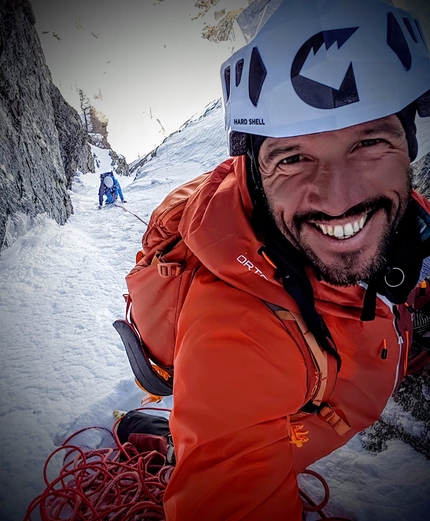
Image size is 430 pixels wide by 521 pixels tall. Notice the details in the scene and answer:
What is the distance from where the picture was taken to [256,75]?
1.33m

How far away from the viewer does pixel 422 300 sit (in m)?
1.95

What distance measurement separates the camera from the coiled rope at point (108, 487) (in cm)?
185

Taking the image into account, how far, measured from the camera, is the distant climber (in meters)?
10.8

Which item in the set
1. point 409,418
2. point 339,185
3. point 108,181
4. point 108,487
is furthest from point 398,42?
point 108,181

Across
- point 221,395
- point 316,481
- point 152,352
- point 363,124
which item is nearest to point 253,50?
point 363,124

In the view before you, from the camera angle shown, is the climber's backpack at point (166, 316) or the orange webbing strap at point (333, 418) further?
the orange webbing strap at point (333, 418)

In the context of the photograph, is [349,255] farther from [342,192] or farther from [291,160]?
[291,160]

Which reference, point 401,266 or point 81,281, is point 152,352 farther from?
point 81,281


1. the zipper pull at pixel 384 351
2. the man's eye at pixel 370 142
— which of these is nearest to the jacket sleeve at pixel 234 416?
the zipper pull at pixel 384 351

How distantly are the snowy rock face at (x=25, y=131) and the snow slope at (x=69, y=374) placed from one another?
61 centimetres

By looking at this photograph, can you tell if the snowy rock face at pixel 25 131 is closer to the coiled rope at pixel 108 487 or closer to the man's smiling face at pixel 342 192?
the coiled rope at pixel 108 487

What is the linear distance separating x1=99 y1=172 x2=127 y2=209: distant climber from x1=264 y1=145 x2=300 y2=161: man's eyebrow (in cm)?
1054

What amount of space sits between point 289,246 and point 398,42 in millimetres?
996

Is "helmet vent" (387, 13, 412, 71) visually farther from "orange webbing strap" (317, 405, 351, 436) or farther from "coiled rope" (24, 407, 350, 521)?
"coiled rope" (24, 407, 350, 521)
